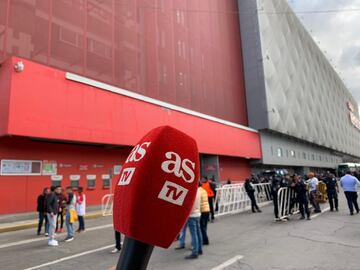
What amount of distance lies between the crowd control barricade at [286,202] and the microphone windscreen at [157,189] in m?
11.0

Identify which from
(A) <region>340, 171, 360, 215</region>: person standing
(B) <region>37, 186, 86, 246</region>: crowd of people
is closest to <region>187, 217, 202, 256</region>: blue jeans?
(B) <region>37, 186, 86, 246</region>: crowd of people

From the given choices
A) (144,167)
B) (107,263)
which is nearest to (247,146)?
(107,263)

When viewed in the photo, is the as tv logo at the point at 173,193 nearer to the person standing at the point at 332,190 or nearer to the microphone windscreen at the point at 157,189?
the microphone windscreen at the point at 157,189

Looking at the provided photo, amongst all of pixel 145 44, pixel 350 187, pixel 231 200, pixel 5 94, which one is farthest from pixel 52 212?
pixel 145 44

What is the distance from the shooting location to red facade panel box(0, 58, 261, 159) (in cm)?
1284

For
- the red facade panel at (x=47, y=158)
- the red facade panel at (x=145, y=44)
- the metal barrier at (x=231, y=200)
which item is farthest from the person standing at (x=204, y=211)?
the red facade panel at (x=145, y=44)

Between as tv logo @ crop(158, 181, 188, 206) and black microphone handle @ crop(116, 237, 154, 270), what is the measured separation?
9.2 inches

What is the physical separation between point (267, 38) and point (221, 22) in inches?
295

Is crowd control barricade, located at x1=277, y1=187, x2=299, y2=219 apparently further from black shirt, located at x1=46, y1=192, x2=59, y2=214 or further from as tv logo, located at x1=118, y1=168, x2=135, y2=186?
as tv logo, located at x1=118, y1=168, x2=135, y2=186

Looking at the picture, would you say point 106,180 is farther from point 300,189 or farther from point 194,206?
point 194,206

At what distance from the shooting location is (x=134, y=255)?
4.61 feet

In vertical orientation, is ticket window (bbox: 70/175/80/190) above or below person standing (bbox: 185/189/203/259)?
above

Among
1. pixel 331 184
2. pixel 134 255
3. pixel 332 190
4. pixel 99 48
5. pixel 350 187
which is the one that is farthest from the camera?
pixel 99 48

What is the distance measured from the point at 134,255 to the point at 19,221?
45.3 ft
